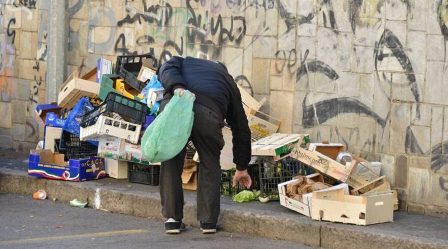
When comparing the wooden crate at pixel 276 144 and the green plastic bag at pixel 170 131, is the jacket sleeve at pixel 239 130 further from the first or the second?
the wooden crate at pixel 276 144

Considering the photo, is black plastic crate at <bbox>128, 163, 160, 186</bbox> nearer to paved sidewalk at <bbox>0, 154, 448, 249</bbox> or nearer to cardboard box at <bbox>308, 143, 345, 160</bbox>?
paved sidewalk at <bbox>0, 154, 448, 249</bbox>

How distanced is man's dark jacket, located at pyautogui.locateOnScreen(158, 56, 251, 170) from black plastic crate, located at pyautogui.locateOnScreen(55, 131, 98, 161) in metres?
2.55

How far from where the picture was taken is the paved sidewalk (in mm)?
8312

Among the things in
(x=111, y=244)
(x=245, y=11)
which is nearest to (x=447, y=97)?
(x=245, y=11)

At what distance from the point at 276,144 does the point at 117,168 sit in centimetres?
196

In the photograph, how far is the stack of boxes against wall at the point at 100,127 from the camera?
10258mm

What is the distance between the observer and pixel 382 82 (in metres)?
9.70

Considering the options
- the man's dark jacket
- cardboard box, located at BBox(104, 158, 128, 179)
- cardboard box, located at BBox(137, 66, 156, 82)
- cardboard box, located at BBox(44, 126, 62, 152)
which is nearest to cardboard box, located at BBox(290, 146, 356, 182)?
the man's dark jacket

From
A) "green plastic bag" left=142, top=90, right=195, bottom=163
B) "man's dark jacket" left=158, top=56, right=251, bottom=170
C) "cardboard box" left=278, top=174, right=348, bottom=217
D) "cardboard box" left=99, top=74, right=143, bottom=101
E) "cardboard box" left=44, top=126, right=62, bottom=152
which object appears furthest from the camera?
"cardboard box" left=44, top=126, right=62, bottom=152

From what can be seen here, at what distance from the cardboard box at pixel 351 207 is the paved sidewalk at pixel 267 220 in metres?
0.08

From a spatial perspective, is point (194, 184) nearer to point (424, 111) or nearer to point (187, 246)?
point (187, 246)

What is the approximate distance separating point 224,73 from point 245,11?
81.5 inches

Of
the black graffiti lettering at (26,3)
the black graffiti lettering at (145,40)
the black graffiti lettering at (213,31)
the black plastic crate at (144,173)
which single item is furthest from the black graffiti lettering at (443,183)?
the black graffiti lettering at (26,3)

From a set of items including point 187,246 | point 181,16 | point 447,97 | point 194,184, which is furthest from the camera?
point 181,16
